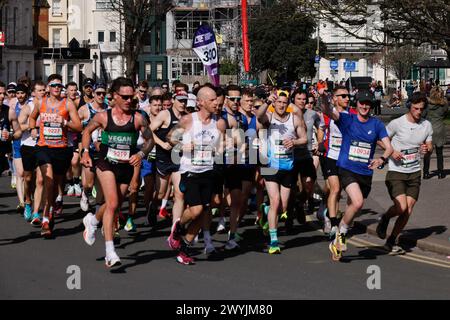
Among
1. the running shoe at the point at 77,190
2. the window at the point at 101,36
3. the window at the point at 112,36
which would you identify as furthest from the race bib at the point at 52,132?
the window at the point at 101,36

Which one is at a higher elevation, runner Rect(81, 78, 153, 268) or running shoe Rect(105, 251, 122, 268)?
runner Rect(81, 78, 153, 268)

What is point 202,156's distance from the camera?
36.7 feet

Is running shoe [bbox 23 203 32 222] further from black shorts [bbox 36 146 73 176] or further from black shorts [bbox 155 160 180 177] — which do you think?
black shorts [bbox 155 160 180 177]

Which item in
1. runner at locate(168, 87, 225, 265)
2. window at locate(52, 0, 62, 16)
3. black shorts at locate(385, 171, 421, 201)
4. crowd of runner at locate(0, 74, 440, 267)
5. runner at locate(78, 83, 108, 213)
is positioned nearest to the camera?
crowd of runner at locate(0, 74, 440, 267)

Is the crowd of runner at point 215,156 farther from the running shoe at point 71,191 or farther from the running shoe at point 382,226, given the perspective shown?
the running shoe at point 71,191

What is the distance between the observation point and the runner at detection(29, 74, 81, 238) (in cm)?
1327

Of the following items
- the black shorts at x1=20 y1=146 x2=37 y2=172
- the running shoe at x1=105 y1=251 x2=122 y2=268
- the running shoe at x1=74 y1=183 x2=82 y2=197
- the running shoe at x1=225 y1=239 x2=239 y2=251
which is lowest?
the running shoe at x1=225 y1=239 x2=239 y2=251

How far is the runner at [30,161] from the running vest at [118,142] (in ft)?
10.5

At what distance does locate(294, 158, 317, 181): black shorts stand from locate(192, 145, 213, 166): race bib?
9.24 feet

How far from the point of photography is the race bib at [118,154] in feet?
35.7

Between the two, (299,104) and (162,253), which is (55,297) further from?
(299,104)

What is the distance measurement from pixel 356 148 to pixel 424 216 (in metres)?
3.37

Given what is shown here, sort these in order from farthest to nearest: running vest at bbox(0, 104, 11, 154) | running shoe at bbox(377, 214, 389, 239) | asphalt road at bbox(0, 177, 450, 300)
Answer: running vest at bbox(0, 104, 11, 154) → running shoe at bbox(377, 214, 389, 239) → asphalt road at bbox(0, 177, 450, 300)

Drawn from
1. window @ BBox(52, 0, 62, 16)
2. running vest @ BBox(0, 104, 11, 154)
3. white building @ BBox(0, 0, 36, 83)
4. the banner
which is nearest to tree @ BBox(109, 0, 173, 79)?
white building @ BBox(0, 0, 36, 83)
